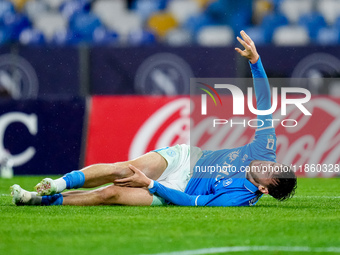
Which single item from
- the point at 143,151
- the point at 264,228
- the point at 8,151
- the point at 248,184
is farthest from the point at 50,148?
the point at 264,228

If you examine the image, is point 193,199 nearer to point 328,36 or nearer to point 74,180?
point 74,180

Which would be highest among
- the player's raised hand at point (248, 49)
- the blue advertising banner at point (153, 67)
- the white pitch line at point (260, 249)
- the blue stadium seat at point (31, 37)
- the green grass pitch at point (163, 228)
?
the player's raised hand at point (248, 49)

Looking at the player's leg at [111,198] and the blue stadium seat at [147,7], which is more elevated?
the blue stadium seat at [147,7]

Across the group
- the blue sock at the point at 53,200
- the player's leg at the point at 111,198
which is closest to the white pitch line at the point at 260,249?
the player's leg at the point at 111,198

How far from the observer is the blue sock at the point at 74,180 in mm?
7676

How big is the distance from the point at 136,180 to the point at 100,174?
0.39 metres

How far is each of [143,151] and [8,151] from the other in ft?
7.62

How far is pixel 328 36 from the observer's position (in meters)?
17.2

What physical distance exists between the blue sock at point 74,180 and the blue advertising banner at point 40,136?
499 centimetres

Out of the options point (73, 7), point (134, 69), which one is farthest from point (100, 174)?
point (73, 7)

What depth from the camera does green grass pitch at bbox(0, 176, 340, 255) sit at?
5.57 m

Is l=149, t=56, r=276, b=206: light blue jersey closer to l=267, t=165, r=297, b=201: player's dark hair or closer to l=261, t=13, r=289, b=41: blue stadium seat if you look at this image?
l=267, t=165, r=297, b=201: player's dark hair

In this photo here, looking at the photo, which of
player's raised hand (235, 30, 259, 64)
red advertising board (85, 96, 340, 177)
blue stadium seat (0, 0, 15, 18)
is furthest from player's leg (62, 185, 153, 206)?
blue stadium seat (0, 0, 15, 18)

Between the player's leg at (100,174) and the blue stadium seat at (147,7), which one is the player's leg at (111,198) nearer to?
the player's leg at (100,174)
